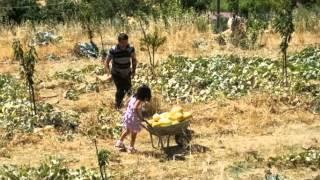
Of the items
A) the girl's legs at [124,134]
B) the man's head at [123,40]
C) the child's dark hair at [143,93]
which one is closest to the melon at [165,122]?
the child's dark hair at [143,93]

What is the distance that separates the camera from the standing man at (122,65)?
415 inches

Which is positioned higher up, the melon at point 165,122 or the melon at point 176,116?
the melon at point 176,116

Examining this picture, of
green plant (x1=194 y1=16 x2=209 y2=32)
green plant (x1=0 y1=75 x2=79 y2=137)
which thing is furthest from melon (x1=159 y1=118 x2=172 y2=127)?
green plant (x1=194 y1=16 x2=209 y2=32)

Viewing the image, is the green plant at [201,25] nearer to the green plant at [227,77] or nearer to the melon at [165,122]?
the green plant at [227,77]

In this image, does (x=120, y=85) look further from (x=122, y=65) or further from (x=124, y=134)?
(x=124, y=134)

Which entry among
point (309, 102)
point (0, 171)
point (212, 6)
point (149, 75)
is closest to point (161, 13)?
point (149, 75)

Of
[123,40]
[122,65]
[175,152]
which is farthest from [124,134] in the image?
[122,65]

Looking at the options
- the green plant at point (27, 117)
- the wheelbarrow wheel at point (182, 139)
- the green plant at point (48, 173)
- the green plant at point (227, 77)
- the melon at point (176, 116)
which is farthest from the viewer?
the green plant at point (227, 77)

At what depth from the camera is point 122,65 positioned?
1070 cm

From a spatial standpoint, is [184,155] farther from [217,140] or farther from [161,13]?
[161,13]

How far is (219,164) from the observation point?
795 centimetres

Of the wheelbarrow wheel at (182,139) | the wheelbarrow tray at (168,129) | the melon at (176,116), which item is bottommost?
the wheelbarrow wheel at (182,139)

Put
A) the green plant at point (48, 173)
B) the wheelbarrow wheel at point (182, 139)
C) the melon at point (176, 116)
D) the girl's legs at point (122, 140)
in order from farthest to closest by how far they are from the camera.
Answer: the wheelbarrow wheel at point (182, 139), the girl's legs at point (122, 140), the melon at point (176, 116), the green plant at point (48, 173)

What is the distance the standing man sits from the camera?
10.6m
